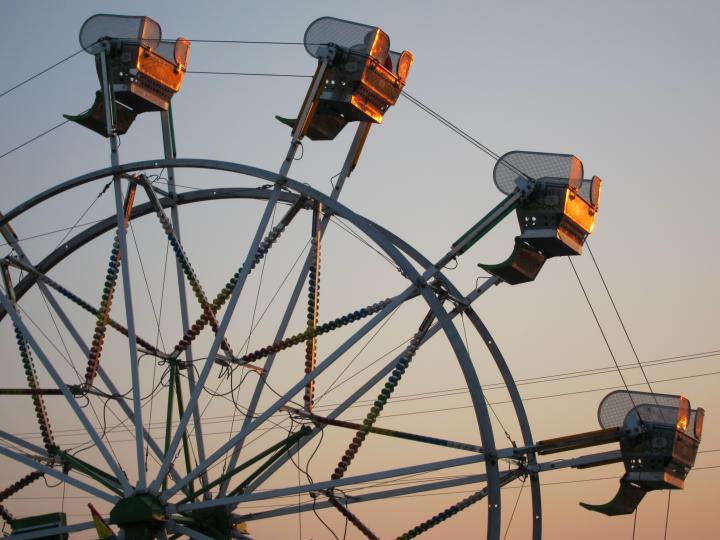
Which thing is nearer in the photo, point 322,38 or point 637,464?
point 637,464

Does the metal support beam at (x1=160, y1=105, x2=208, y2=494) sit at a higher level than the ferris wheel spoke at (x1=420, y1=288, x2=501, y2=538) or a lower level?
higher

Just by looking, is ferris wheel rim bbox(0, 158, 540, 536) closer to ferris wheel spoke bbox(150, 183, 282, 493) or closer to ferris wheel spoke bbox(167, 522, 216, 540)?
ferris wheel spoke bbox(150, 183, 282, 493)

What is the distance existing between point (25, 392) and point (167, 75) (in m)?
6.34

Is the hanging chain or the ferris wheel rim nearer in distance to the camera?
the ferris wheel rim

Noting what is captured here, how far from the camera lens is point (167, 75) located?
1105 inches

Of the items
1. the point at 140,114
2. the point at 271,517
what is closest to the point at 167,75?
the point at 140,114

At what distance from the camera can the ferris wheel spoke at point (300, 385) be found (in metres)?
23.9

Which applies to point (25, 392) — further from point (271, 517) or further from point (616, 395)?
point (616, 395)

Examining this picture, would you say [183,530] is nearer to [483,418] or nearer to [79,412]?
[79,412]

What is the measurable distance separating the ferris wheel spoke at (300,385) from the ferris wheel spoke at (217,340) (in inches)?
1.9

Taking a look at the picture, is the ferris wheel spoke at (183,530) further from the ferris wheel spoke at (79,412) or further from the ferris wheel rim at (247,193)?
the ferris wheel rim at (247,193)

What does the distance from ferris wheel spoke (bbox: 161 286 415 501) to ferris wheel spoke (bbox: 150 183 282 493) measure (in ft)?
0.16

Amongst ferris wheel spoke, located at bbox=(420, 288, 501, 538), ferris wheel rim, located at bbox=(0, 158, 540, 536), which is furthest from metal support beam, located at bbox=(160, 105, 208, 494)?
ferris wheel spoke, located at bbox=(420, 288, 501, 538)

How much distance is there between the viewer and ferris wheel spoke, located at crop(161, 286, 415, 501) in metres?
23.9
